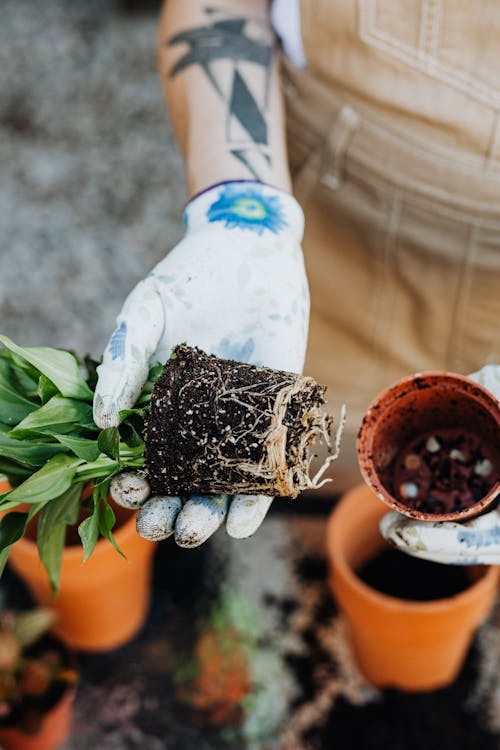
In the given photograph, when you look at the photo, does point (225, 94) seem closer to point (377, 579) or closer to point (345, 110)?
point (345, 110)

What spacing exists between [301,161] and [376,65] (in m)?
0.28

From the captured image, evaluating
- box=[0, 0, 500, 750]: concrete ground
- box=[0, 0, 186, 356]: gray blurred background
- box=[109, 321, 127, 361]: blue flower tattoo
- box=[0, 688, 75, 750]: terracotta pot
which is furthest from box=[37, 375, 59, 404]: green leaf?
box=[0, 0, 186, 356]: gray blurred background

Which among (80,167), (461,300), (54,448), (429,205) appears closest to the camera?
(54,448)

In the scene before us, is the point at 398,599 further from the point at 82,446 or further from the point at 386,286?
the point at 82,446

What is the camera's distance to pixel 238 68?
144 centimetres

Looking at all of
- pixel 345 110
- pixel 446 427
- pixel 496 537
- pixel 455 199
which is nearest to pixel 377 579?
pixel 446 427

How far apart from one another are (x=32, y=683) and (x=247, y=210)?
114cm

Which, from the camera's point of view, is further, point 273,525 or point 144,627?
point 273,525

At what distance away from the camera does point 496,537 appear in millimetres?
1066

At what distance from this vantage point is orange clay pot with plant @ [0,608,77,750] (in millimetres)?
1620

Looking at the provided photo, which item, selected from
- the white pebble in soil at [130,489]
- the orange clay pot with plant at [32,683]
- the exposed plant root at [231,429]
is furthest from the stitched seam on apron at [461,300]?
the orange clay pot with plant at [32,683]

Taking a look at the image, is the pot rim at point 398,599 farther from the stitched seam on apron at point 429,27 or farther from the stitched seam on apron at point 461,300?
the stitched seam on apron at point 429,27

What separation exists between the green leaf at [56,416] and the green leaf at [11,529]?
0.41ft

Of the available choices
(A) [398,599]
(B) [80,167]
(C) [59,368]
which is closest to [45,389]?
(C) [59,368]
